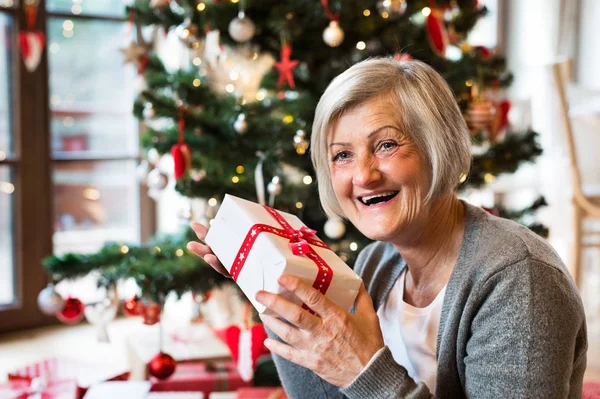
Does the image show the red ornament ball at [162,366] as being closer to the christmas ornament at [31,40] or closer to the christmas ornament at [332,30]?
the christmas ornament at [332,30]

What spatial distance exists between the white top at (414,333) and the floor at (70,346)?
1.35m

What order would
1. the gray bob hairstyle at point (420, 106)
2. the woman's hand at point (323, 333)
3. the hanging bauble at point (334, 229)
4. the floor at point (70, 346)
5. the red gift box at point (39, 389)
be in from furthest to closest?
the floor at point (70, 346) < the hanging bauble at point (334, 229) < the red gift box at point (39, 389) < the gray bob hairstyle at point (420, 106) < the woman's hand at point (323, 333)

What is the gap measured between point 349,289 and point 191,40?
44.8 inches

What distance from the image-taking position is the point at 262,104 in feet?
6.31

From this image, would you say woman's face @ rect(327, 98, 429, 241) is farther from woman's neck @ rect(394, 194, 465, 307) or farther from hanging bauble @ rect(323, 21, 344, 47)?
hanging bauble @ rect(323, 21, 344, 47)

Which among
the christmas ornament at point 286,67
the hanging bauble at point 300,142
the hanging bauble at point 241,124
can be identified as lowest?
the hanging bauble at point 300,142

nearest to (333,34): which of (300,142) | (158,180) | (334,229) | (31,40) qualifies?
(300,142)

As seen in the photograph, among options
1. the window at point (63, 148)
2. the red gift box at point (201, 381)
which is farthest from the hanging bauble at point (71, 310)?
the window at point (63, 148)

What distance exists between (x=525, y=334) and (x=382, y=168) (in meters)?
0.33

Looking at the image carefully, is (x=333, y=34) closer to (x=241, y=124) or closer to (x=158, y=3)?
(x=241, y=124)

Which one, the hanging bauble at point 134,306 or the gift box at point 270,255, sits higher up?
the gift box at point 270,255

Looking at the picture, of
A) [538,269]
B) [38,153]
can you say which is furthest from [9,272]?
[538,269]

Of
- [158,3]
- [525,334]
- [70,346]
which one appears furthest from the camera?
[70,346]

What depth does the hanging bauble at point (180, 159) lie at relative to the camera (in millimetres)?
1841
